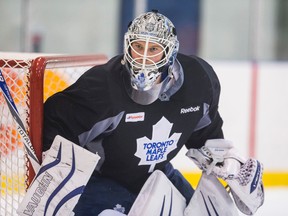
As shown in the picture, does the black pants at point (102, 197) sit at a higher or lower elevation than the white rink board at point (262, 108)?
higher

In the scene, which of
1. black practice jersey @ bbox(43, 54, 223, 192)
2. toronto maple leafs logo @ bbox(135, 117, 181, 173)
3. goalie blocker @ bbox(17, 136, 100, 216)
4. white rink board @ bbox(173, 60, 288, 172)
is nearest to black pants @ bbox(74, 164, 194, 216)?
black practice jersey @ bbox(43, 54, 223, 192)

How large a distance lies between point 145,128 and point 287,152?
8.78ft

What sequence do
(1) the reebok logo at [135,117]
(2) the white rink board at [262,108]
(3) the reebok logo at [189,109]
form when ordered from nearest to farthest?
(1) the reebok logo at [135,117], (3) the reebok logo at [189,109], (2) the white rink board at [262,108]

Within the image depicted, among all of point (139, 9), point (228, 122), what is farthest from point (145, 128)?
point (139, 9)

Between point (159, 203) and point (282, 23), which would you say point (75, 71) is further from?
point (282, 23)

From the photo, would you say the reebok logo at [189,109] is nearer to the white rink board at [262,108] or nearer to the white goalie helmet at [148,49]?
the white goalie helmet at [148,49]

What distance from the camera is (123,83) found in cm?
269

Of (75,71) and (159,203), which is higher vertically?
(75,71)

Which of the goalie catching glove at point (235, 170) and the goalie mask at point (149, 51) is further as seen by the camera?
the goalie catching glove at point (235, 170)

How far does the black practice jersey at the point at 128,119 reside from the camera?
262cm

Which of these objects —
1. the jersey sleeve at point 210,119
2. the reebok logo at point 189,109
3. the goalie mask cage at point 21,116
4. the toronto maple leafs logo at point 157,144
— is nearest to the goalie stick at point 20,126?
the goalie mask cage at point 21,116

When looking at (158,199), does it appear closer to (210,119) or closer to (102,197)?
(102,197)

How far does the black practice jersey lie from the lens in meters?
2.62

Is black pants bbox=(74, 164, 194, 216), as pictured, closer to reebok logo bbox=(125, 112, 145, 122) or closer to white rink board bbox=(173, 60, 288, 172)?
reebok logo bbox=(125, 112, 145, 122)
